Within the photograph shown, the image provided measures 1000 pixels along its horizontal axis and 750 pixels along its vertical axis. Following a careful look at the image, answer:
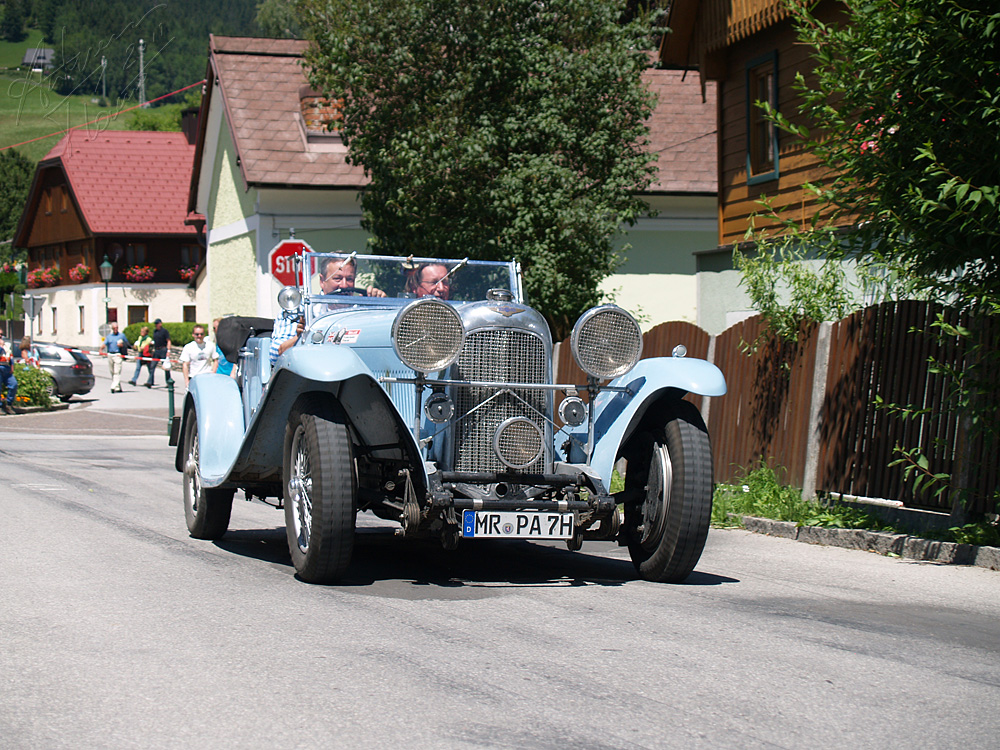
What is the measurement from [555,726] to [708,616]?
2037mm

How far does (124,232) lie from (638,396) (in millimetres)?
50415

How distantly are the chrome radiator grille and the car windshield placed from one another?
166cm

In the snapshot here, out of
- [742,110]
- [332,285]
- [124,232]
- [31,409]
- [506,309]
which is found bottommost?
[31,409]

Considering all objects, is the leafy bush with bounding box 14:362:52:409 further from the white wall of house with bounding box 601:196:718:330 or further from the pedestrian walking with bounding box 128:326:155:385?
the white wall of house with bounding box 601:196:718:330

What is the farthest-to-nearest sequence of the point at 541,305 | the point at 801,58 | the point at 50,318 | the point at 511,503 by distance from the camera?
1. the point at 50,318
2. the point at 541,305
3. the point at 801,58
4. the point at 511,503

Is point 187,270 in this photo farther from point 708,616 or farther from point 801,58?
point 708,616

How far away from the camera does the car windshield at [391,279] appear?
819 cm

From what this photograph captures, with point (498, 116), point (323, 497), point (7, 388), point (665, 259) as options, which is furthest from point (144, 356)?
point (323, 497)

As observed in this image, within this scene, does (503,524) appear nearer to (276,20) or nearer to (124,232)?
(124,232)

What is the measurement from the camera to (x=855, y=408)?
924 cm

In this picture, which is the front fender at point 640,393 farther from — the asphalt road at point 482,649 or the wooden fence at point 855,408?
the wooden fence at point 855,408

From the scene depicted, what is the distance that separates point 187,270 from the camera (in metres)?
53.5

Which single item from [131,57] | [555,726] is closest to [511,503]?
[555,726]

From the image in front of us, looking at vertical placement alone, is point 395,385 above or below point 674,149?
below
